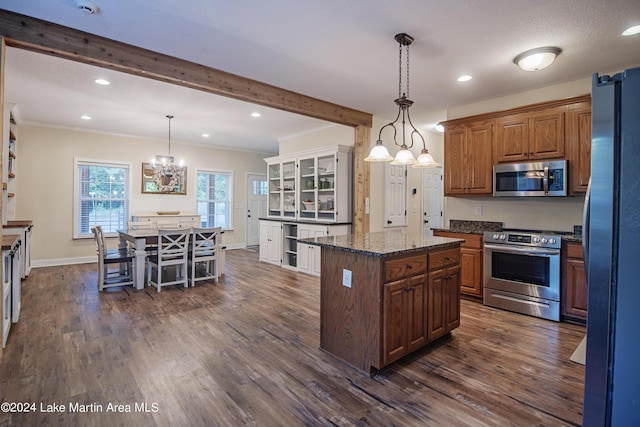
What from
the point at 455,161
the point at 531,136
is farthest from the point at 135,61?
the point at 531,136

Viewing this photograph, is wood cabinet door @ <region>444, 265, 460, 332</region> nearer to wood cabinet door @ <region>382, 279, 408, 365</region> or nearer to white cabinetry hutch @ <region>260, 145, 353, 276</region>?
wood cabinet door @ <region>382, 279, 408, 365</region>

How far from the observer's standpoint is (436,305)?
9.02 feet

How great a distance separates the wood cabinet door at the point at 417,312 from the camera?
8.14ft

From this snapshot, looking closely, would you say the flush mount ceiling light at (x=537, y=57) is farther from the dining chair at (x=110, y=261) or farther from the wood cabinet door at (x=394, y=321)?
the dining chair at (x=110, y=261)

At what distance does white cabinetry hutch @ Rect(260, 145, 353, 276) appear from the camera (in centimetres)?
539

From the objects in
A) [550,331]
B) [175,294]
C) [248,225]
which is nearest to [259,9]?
[175,294]

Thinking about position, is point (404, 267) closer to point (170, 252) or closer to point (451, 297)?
point (451, 297)

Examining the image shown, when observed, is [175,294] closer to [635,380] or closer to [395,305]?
[395,305]

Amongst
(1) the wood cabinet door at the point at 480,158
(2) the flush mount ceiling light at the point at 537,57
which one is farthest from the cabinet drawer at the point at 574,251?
(2) the flush mount ceiling light at the point at 537,57

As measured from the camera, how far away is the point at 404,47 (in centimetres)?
291

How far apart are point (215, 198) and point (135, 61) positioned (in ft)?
18.2

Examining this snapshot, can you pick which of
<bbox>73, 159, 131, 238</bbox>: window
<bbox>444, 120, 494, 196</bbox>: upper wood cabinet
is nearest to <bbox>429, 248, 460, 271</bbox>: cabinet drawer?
<bbox>444, 120, 494, 196</bbox>: upper wood cabinet

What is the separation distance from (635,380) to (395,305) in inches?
55.1

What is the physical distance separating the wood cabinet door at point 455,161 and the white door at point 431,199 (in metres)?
1.79
